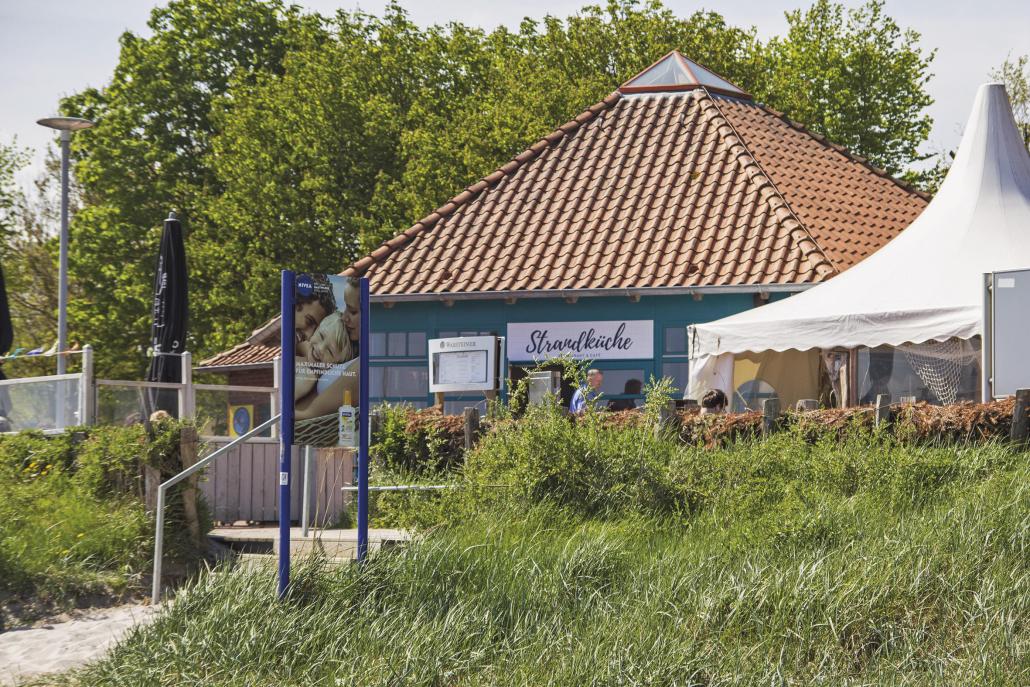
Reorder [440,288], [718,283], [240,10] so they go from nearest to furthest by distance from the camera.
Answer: [718,283] → [440,288] → [240,10]

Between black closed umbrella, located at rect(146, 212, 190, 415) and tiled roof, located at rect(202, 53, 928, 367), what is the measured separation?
3.56 meters

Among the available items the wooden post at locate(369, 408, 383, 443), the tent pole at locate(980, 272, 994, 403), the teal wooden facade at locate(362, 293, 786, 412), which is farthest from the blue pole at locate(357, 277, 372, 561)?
the teal wooden facade at locate(362, 293, 786, 412)

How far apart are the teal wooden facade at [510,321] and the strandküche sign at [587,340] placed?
0.34ft

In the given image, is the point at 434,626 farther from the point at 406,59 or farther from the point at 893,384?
the point at 406,59

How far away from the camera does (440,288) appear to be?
2164cm

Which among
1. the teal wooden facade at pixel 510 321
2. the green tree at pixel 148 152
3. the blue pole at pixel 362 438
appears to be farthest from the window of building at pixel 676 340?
the green tree at pixel 148 152

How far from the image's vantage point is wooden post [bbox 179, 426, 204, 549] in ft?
43.5

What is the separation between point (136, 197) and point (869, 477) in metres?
28.9

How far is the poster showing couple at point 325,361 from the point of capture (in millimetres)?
9984

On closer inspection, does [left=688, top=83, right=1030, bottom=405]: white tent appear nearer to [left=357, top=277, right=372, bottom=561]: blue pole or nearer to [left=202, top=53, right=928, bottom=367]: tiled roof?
[left=202, top=53, right=928, bottom=367]: tiled roof

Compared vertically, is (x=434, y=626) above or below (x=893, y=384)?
below

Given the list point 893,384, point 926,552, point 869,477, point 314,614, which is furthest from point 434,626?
point 893,384

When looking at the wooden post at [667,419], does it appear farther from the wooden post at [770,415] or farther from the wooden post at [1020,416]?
the wooden post at [1020,416]

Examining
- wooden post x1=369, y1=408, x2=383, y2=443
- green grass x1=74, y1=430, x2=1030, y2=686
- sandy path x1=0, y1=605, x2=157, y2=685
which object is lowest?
sandy path x1=0, y1=605, x2=157, y2=685
